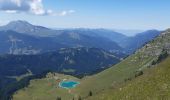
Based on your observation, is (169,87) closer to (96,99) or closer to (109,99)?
(109,99)

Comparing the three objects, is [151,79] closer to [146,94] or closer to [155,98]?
[146,94]

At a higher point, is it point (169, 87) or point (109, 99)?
point (169, 87)

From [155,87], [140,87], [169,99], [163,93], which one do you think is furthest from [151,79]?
[169,99]

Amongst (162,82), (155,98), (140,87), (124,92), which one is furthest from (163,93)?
(124,92)

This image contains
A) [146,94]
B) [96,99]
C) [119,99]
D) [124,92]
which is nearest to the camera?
[146,94]

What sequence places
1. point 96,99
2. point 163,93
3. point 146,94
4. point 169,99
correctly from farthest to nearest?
point 96,99 → point 146,94 → point 163,93 → point 169,99

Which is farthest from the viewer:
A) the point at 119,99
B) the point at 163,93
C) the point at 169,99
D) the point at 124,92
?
the point at 124,92

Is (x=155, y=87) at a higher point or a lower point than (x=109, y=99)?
higher

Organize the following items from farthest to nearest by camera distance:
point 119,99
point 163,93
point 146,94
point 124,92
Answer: point 124,92
point 119,99
point 146,94
point 163,93

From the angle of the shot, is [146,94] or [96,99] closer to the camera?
[146,94]
